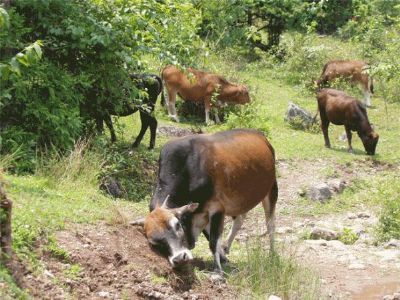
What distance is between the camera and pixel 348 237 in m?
11.4

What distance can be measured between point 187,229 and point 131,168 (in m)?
4.79

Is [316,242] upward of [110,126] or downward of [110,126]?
downward

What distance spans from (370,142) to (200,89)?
4.87 meters

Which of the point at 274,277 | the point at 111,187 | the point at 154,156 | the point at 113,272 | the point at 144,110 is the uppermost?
the point at 113,272

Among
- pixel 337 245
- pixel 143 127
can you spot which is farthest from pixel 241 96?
pixel 337 245

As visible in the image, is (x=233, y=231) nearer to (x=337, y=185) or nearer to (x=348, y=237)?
(x=348, y=237)

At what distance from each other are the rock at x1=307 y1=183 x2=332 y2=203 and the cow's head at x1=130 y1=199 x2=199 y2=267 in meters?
6.82

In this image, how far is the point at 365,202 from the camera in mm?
13867

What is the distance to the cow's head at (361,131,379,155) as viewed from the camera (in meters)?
17.4

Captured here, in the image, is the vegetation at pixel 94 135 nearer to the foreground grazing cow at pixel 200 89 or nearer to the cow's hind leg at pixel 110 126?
the cow's hind leg at pixel 110 126

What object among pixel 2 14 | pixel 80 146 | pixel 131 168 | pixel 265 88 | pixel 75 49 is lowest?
pixel 265 88

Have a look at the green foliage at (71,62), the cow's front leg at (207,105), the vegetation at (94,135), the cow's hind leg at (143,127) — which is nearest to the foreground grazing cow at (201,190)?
the vegetation at (94,135)

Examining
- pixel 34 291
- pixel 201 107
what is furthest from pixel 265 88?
pixel 34 291

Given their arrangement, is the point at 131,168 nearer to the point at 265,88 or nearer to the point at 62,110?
the point at 62,110
